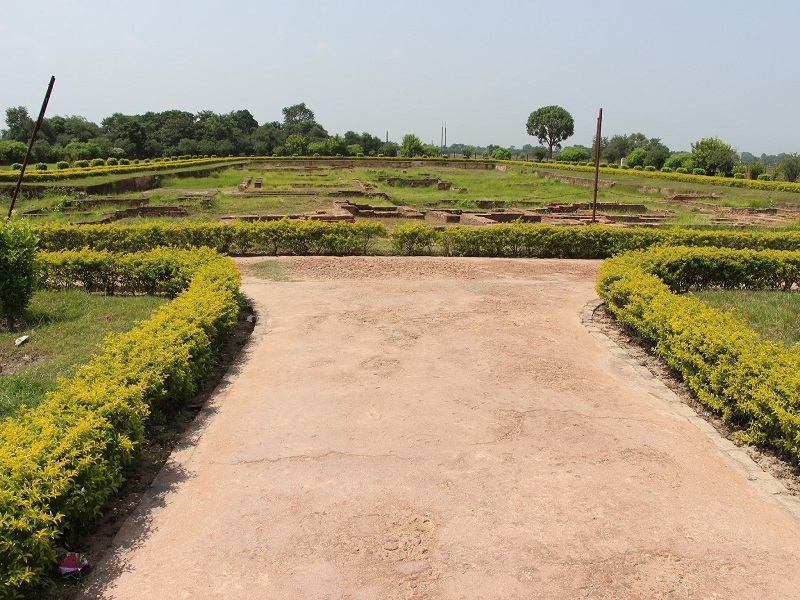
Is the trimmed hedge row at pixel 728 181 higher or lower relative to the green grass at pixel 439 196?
higher

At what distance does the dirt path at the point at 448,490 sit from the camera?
2723 mm

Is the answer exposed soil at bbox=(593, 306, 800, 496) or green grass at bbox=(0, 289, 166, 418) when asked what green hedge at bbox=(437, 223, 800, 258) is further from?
green grass at bbox=(0, 289, 166, 418)

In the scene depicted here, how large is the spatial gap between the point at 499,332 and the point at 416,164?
133ft

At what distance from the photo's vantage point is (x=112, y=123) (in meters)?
53.8

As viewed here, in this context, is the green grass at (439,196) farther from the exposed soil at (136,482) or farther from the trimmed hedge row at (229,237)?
the exposed soil at (136,482)

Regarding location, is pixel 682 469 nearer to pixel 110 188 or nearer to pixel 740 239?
pixel 740 239

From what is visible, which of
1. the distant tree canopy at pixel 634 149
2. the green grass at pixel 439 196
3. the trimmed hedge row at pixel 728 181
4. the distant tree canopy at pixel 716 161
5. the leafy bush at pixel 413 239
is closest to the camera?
the leafy bush at pixel 413 239

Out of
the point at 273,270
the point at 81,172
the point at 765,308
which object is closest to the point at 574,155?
the point at 81,172

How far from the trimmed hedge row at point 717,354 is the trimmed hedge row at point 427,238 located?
→ 333 cm

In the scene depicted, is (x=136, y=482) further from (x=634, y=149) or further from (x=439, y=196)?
(x=634, y=149)

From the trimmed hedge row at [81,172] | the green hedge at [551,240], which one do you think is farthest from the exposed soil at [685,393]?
the trimmed hedge row at [81,172]

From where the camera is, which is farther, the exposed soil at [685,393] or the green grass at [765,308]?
the green grass at [765,308]

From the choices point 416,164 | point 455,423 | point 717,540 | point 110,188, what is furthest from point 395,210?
point 416,164

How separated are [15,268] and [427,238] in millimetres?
6721
